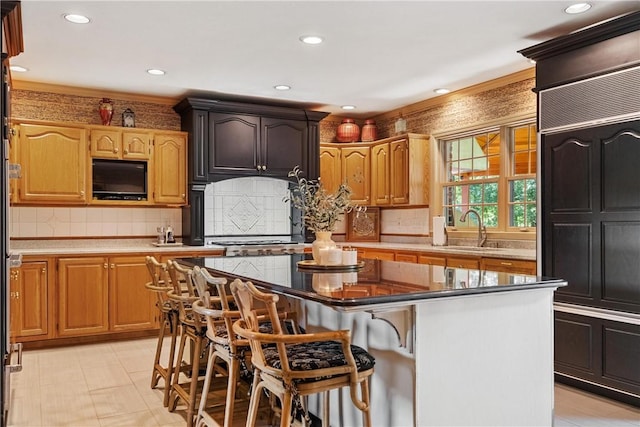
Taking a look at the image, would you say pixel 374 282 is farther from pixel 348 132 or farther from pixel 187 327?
pixel 348 132

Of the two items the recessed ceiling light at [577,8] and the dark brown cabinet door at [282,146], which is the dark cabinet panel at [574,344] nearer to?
the recessed ceiling light at [577,8]

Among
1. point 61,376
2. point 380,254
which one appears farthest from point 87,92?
point 380,254

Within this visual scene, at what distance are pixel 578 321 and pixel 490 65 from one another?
2.32 meters

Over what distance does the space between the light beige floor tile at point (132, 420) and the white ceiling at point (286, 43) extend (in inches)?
99.4

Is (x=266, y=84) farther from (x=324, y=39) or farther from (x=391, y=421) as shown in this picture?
(x=391, y=421)

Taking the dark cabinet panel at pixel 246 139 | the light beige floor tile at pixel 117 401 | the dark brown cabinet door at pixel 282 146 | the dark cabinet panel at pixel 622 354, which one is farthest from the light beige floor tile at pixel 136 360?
the dark cabinet panel at pixel 622 354

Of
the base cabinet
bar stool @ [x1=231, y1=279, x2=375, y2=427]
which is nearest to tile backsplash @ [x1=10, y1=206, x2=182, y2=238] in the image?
bar stool @ [x1=231, y1=279, x2=375, y2=427]

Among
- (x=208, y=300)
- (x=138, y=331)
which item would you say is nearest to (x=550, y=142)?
(x=208, y=300)

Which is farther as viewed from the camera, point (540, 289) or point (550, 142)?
point (550, 142)

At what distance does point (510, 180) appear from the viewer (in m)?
5.25

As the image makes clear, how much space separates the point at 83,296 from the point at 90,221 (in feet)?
3.13

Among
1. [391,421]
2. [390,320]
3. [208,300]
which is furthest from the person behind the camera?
[208,300]

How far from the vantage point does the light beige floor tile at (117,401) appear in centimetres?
326

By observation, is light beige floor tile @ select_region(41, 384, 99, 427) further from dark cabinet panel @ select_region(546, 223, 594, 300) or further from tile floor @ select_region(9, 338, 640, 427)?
dark cabinet panel @ select_region(546, 223, 594, 300)
